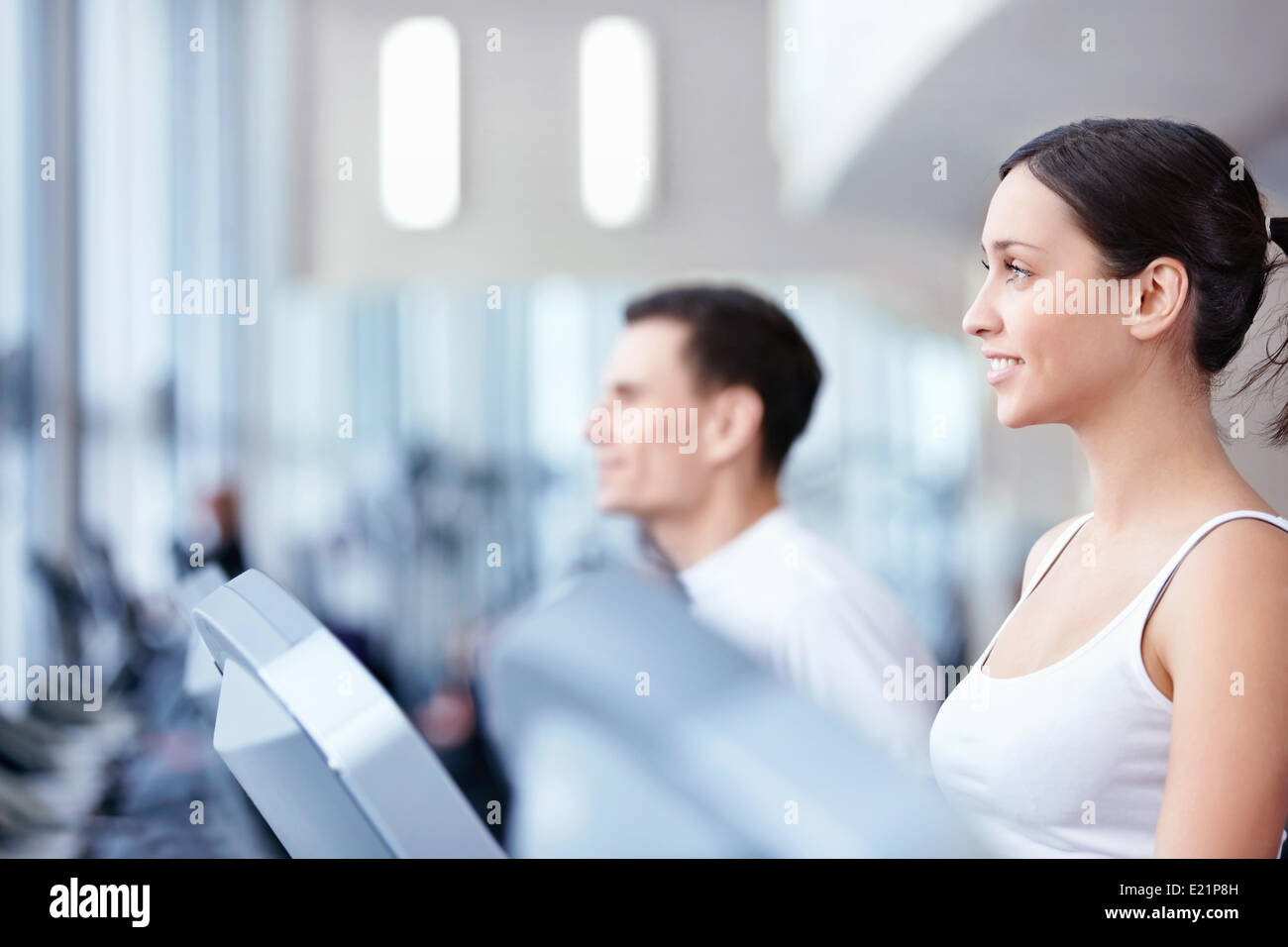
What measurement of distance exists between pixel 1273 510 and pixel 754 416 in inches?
29.0

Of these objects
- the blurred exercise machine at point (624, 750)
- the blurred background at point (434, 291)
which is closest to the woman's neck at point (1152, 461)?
the blurred exercise machine at point (624, 750)

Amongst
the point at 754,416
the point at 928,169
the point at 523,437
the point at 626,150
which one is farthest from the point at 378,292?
the point at 754,416

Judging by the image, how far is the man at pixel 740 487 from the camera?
4.27ft

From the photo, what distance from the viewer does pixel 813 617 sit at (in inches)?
51.4

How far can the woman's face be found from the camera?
1011mm

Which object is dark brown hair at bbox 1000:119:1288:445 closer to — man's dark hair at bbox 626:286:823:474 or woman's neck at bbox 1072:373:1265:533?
woman's neck at bbox 1072:373:1265:533

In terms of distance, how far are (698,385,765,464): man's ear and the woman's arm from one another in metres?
0.75

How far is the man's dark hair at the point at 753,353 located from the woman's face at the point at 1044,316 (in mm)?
517

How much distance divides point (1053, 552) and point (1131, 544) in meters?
0.11

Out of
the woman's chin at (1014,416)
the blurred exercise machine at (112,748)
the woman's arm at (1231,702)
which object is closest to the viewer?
the woman's arm at (1231,702)

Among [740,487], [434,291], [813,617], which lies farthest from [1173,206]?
[434,291]

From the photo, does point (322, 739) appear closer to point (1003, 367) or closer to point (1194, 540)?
point (1194, 540)

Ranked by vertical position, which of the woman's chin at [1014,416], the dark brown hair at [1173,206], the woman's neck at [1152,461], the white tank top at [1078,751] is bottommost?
the white tank top at [1078,751]

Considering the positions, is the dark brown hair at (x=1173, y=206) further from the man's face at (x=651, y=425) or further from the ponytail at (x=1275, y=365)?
the man's face at (x=651, y=425)
